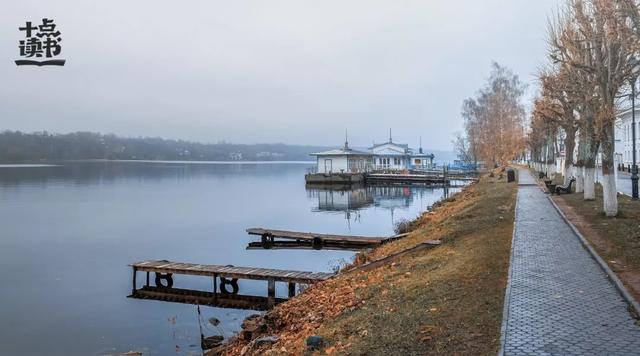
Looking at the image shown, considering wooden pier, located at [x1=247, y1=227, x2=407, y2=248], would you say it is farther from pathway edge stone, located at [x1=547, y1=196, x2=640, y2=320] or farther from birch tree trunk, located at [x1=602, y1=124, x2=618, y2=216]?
pathway edge stone, located at [x1=547, y1=196, x2=640, y2=320]

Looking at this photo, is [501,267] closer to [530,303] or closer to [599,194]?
[530,303]

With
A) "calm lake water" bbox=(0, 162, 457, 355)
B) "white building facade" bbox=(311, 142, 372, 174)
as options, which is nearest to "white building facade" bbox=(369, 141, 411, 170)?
"white building facade" bbox=(311, 142, 372, 174)

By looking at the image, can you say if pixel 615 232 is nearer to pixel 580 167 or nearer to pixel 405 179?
pixel 580 167

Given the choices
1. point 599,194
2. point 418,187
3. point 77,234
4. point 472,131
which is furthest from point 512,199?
point 472,131

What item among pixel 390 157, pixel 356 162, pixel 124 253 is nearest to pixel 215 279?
pixel 124 253

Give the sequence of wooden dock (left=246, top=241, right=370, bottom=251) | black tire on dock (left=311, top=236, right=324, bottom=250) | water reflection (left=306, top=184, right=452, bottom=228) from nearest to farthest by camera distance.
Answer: wooden dock (left=246, top=241, right=370, bottom=251) → black tire on dock (left=311, top=236, right=324, bottom=250) → water reflection (left=306, top=184, right=452, bottom=228)

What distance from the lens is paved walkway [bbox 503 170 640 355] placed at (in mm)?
6844

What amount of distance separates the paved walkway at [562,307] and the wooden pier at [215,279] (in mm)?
7585

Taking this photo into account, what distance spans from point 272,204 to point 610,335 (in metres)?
52.8

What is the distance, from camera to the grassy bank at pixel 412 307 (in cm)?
764

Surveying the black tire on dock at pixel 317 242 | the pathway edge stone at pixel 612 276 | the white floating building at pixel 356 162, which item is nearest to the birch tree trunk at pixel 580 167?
the pathway edge stone at pixel 612 276

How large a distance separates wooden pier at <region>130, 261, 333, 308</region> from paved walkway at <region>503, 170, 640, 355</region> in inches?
299

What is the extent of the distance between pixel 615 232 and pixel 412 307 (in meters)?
9.09

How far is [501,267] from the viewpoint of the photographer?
37.1 ft
